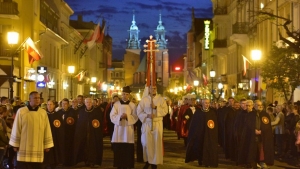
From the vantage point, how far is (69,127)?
1772cm

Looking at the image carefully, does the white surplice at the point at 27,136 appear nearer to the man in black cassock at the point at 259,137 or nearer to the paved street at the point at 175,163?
the paved street at the point at 175,163

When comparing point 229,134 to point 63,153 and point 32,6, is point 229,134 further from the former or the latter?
point 32,6

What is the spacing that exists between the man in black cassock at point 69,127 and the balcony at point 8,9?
2428 centimetres

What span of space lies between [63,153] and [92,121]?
124 cm

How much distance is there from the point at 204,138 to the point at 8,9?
25934 mm

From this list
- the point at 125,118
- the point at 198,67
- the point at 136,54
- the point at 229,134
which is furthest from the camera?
the point at 136,54

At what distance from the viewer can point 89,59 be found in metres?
85.6

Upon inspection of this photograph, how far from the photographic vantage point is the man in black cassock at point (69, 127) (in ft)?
57.7

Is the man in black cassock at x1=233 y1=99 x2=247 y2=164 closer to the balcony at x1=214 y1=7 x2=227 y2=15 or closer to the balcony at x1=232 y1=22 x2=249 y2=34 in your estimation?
the balcony at x1=232 y1=22 x2=249 y2=34

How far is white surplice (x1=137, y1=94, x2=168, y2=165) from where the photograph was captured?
15.9 m

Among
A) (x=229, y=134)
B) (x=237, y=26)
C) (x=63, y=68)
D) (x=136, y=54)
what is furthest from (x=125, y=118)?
(x=136, y=54)

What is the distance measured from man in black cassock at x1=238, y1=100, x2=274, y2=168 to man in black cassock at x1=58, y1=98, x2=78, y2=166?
478cm

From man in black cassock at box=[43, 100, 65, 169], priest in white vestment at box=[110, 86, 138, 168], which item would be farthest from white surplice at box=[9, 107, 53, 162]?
priest in white vestment at box=[110, 86, 138, 168]

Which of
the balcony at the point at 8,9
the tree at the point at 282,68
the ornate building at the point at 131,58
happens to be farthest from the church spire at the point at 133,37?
the tree at the point at 282,68
